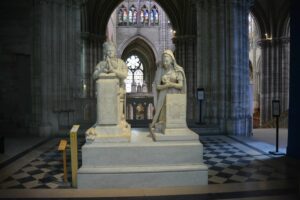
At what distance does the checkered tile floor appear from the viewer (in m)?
6.11

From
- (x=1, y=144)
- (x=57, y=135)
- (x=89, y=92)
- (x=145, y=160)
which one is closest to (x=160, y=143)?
(x=145, y=160)

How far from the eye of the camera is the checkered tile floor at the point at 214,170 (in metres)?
6.11

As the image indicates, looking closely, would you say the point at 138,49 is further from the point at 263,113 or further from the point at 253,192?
the point at 253,192

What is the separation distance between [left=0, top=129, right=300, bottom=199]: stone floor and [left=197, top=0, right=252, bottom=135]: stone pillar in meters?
4.10

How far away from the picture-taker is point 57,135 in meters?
12.4

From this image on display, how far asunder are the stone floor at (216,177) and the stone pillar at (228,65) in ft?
13.4

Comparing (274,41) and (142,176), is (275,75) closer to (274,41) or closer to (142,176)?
(274,41)

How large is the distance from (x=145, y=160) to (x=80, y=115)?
9539mm

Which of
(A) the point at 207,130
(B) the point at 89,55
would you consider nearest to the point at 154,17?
(B) the point at 89,55

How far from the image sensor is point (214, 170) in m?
6.89

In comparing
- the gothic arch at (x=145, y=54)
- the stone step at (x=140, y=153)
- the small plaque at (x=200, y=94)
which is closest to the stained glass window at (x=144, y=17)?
the gothic arch at (x=145, y=54)

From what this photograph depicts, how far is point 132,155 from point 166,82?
162cm

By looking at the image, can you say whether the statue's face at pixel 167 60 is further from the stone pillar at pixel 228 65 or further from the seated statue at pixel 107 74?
the stone pillar at pixel 228 65

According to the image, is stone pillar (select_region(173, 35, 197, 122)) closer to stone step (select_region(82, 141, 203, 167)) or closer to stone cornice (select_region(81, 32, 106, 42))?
stone cornice (select_region(81, 32, 106, 42))
